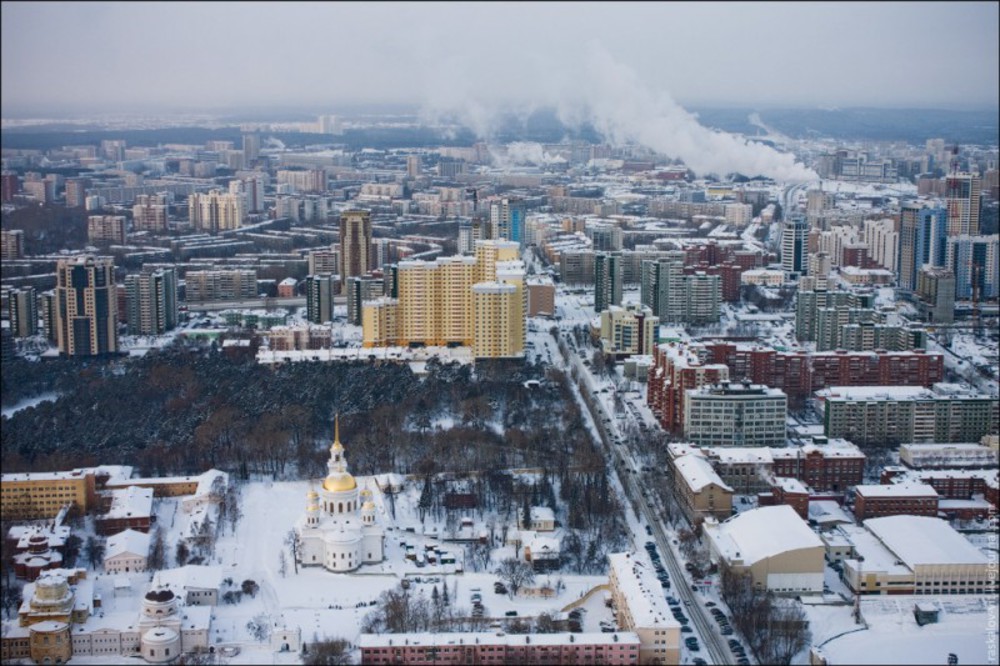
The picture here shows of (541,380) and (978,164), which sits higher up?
(978,164)

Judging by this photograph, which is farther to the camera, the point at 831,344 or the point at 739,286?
the point at 739,286

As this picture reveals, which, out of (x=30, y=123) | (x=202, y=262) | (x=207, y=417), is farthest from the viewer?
(x=202, y=262)

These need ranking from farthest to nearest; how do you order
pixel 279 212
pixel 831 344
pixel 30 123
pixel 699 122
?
pixel 699 122 → pixel 279 212 → pixel 831 344 → pixel 30 123

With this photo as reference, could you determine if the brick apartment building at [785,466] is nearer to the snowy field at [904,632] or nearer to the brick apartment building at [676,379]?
the brick apartment building at [676,379]

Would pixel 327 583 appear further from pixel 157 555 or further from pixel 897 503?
pixel 897 503

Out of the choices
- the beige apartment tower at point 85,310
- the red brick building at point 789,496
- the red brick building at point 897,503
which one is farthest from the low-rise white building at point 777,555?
the beige apartment tower at point 85,310

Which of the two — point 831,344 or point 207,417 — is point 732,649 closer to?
point 207,417

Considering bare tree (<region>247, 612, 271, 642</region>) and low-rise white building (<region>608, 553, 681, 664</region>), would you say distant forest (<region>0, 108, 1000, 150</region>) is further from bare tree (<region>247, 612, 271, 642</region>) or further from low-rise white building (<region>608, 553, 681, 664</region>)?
low-rise white building (<region>608, 553, 681, 664</region>)

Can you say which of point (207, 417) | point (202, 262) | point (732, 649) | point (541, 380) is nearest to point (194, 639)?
point (732, 649)
